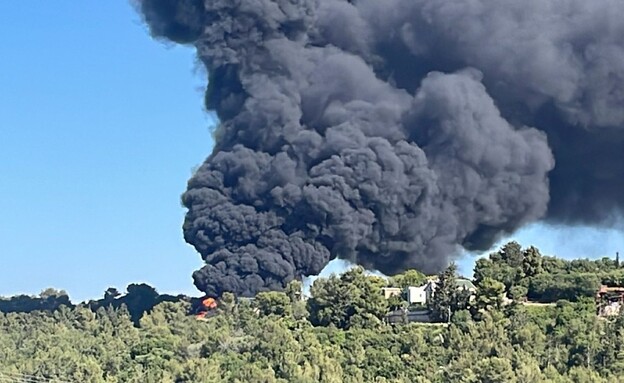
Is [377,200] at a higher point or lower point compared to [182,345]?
higher

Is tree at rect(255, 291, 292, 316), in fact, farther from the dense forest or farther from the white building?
the white building

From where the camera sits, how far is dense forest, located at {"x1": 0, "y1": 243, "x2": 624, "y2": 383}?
36.1m

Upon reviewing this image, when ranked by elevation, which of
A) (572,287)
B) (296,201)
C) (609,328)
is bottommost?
(609,328)

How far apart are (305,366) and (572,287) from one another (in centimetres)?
1238

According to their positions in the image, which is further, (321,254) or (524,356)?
(321,254)

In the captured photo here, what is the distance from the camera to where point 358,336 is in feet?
133

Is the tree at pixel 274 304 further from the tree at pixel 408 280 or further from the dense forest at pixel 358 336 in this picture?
the tree at pixel 408 280

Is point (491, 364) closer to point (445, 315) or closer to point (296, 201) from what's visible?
point (445, 315)

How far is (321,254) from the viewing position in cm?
5134

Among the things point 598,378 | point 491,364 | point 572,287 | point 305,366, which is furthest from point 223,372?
point 572,287

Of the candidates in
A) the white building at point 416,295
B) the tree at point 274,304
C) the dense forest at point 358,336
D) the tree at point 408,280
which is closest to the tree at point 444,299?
the dense forest at point 358,336

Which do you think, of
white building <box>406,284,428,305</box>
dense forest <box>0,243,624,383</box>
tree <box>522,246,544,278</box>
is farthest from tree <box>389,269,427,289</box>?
tree <box>522,246,544,278</box>

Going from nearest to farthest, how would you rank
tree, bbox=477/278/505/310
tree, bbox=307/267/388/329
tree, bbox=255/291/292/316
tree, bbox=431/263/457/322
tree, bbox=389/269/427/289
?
tree, bbox=477/278/505/310
tree, bbox=307/267/388/329
tree, bbox=431/263/457/322
tree, bbox=255/291/292/316
tree, bbox=389/269/427/289

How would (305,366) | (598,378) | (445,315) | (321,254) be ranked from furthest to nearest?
(321,254) < (445,315) < (305,366) < (598,378)
